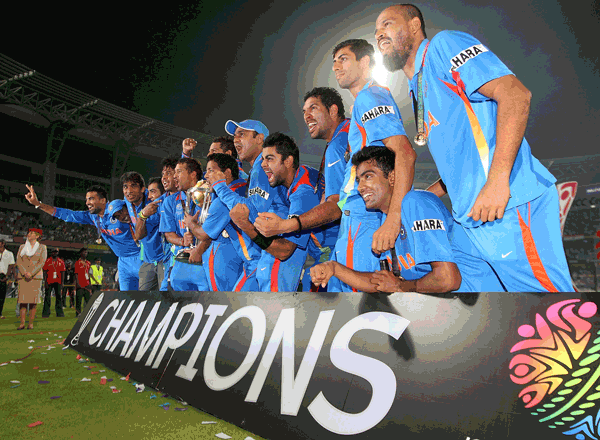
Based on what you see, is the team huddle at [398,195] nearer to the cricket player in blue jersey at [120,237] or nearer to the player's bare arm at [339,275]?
the player's bare arm at [339,275]

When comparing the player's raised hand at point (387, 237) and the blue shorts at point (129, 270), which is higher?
the player's raised hand at point (387, 237)

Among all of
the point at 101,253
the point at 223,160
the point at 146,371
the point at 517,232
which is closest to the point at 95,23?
the point at 101,253

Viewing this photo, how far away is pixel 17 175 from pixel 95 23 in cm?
1046

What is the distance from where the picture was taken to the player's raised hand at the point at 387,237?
2049 millimetres

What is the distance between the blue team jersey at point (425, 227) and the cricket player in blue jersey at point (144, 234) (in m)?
4.32

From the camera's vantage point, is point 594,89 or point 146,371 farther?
point 594,89

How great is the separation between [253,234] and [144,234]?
3.20 metres

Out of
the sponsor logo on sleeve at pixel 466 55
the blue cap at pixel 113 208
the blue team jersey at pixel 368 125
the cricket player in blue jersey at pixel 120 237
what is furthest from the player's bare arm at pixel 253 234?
the blue cap at pixel 113 208

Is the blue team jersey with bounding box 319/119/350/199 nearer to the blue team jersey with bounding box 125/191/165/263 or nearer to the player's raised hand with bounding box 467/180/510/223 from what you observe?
the player's raised hand with bounding box 467/180/510/223

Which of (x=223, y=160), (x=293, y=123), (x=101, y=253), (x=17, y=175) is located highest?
(x=293, y=123)

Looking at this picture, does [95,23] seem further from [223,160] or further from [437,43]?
[437,43]

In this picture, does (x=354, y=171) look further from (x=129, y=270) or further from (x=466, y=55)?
(x=129, y=270)

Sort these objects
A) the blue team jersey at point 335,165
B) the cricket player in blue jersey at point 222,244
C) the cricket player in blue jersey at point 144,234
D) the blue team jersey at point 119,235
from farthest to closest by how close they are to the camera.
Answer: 1. the blue team jersey at point 119,235
2. the cricket player in blue jersey at point 144,234
3. the cricket player in blue jersey at point 222,244
4. the blue team jersey at point 335,165

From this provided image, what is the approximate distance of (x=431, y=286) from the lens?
6.18 feet
